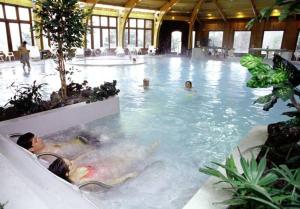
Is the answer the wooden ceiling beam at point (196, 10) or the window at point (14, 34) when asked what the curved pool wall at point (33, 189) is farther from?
the wooden ceiling beam at point (196, 10)

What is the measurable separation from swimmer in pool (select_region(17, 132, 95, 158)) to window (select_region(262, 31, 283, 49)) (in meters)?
18.7

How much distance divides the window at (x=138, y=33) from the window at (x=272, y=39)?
970cm

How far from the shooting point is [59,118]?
14.9 ft

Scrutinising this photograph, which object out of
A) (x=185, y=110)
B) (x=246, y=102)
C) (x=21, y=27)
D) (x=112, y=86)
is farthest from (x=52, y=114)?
(x=21, y=27)

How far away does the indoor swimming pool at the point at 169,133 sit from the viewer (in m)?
2.83

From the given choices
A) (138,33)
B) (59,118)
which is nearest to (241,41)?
(138,33)

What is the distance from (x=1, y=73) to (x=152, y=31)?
46.7ft

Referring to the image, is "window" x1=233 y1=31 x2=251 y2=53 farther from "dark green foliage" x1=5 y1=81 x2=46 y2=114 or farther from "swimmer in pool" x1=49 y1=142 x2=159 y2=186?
"dark green foliage" x1=5 y1=81 x2=46 y2=114

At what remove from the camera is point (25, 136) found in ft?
10.8

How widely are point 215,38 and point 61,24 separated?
65.9ft

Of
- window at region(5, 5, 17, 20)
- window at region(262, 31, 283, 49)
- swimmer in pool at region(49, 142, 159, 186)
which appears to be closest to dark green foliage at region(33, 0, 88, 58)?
swimmer in pool at region(49, 142, 159, 186)

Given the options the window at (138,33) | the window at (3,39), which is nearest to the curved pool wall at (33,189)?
the window at (3,39)

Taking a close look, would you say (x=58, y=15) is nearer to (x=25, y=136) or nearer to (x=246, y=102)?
(x=25, y=136)

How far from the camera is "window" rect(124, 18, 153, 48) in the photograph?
20.9 metres
